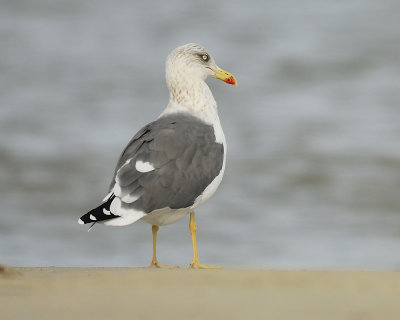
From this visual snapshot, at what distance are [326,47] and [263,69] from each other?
1855 millimetres

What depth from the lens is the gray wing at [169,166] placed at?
5738 millimetres

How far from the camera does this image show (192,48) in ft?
22.2

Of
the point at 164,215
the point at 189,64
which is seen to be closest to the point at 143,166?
the point at 164,215

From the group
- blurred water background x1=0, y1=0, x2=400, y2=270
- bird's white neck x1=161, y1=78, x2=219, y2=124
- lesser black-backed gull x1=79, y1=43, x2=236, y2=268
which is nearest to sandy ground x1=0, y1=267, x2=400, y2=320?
lesser black-backed gull x1=79, y1=43, x2=236, y2=268

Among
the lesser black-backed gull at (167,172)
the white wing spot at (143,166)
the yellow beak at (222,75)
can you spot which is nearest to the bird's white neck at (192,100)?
the lesser black-backed gull at (167,172)

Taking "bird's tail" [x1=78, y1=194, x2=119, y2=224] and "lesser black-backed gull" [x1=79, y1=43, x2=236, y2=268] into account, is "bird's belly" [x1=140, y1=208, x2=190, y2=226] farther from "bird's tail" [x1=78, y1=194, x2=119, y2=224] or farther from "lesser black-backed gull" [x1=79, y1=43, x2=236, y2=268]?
"bird's tail" [x1=78, y1=194, x2=119, y2=224]

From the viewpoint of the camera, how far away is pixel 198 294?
14.1 feet

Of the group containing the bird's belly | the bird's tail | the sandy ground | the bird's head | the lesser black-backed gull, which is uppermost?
the bird's head

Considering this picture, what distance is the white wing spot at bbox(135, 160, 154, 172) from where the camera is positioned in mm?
5812

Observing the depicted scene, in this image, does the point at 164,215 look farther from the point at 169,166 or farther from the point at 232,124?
the point at 232,124

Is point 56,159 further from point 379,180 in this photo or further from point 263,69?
point 263,69

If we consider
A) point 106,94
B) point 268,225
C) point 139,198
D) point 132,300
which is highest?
point 106,94

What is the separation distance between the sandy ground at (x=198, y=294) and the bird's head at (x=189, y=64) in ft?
6.29

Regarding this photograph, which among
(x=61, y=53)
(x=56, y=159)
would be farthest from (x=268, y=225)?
(x=61, y=53)
